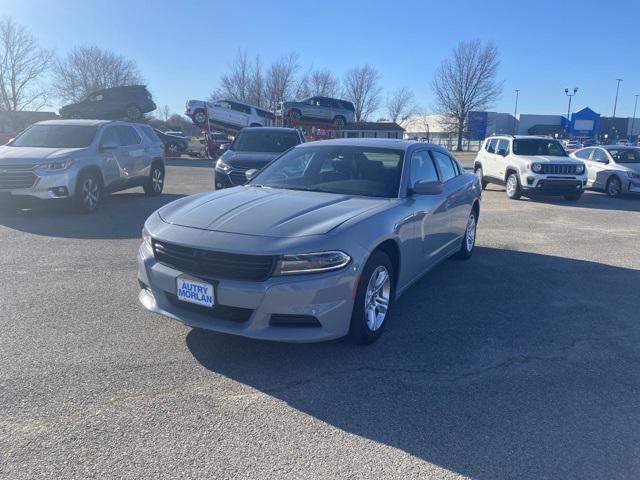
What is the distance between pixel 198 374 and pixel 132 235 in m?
5.09

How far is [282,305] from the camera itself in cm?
344

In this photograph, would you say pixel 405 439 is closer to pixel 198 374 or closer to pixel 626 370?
pixel 198 374

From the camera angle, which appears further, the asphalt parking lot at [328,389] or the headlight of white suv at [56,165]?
the headlight of white suv at [56,165]

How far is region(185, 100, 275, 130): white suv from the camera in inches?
1161

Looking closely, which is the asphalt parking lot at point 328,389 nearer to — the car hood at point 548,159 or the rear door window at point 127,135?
the rear door window at point 127,135

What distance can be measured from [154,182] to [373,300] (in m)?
9.96

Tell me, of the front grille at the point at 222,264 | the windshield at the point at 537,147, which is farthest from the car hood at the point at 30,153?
the windshield at the point at 537,147

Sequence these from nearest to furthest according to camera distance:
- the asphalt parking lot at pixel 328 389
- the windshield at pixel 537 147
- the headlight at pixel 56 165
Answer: the asphalt parking lot at pixel 328 389, the headlight at pixel 56 165, the windshield at pixel 537 147

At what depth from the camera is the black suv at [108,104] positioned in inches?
1049

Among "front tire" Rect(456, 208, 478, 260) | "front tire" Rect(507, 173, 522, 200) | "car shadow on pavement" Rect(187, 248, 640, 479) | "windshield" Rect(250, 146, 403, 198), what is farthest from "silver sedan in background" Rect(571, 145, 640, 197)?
"windshield" Rect(250, 146, 403, 198)

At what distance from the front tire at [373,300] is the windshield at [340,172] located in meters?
0.88

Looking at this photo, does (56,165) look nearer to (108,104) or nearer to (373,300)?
(373,300)

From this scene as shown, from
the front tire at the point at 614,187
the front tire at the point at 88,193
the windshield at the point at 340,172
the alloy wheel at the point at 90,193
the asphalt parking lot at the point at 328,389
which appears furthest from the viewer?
the front tire at the point at 614,187

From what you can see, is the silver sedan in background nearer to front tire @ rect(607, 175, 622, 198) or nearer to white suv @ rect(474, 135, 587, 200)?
front tire @ rect(607, 175, 622, 198)
